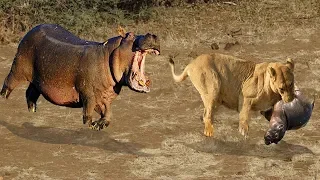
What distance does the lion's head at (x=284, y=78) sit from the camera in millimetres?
9047

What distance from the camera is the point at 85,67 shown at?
536 cm

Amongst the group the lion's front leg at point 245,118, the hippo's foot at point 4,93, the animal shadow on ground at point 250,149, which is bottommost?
the animal shadow on ground at point 250,149

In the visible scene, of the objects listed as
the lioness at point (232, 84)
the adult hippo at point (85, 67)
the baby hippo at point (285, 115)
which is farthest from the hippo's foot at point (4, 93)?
the baby hippo at point (285, 115)

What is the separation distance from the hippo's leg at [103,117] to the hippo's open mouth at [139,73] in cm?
32

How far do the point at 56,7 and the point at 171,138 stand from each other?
403 inches

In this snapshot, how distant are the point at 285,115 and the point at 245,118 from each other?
674 millimetres

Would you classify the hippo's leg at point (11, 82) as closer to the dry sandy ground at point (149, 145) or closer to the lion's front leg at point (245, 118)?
the lion's front leg at point (245, 118)

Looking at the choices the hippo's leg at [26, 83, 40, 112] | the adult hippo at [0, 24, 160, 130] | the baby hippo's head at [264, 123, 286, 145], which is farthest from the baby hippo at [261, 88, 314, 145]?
the adult hippo at [0, 24, 160, 130]

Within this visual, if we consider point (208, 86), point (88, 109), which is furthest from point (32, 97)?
point (208, 86)

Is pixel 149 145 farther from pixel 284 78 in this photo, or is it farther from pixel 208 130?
pixel 284 78

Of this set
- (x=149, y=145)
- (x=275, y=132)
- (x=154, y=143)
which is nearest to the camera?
(x=275, y=132)

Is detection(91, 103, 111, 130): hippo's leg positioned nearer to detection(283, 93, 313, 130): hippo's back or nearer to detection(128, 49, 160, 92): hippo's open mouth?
detection(128, 49, 160, 92): hippo's open mouth

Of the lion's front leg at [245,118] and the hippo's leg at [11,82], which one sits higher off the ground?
the hippo's leg at [11,82]

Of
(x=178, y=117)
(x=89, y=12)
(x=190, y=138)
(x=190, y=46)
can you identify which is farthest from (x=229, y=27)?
(x=190, y=138)
